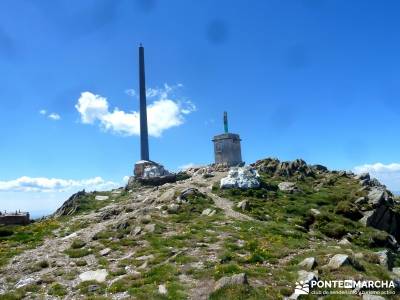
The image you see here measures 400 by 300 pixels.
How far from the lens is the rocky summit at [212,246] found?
18.3 m

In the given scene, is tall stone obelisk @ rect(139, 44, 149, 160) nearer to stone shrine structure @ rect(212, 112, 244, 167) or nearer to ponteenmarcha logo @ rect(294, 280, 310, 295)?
stone shrine structure @ rect(212, 112, 244, 167)

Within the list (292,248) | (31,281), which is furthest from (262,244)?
(31,281)

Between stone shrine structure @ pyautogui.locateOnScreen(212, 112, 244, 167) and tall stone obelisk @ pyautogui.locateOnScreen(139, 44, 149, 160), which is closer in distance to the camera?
stone shrine structure @ pyautogui.locateOnScreen(212, 112, 244, 167)

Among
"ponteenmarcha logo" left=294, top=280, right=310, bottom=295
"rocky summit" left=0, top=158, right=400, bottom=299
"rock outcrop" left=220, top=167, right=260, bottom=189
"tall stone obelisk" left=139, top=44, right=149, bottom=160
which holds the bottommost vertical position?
"ponteenmarcha logo" left=294, top=280, right=310, bottom=295

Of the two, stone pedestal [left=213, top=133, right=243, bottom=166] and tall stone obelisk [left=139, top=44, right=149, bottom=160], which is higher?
tall stone obelisk [left=139, top=44, right=149, bottom=160]

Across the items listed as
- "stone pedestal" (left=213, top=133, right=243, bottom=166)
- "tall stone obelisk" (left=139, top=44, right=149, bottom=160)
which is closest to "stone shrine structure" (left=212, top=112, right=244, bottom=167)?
"stone pedestal" (left=213, top=133, right=243, bottom=166)

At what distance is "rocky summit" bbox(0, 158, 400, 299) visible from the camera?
18.3 meters

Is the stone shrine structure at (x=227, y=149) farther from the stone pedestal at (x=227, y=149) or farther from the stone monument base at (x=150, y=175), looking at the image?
the stone monument base at (x=150, y=175)

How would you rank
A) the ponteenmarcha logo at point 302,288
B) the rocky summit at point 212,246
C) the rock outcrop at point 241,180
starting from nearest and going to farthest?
the ponteenmarcha logo at point 302,288
the rocky summit at point 212,246
the rock outcrop at point 241,180

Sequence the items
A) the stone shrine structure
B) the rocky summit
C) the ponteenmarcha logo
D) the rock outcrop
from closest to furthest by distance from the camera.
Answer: the ponteenmarcha logo
the rocky summit
the rock outcrop
the stone shrine structure

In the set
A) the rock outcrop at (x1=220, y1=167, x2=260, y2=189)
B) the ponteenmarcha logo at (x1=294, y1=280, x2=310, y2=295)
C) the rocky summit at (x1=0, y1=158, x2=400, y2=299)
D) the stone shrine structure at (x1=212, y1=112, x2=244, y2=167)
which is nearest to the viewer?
the ponteenmarcha logo at (x1=294, y1=280, x2=310, y2=295)

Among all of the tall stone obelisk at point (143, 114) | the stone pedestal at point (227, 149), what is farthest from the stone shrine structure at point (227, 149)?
the tall stone obelisk at point (143, 114)

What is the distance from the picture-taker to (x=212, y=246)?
997 inches

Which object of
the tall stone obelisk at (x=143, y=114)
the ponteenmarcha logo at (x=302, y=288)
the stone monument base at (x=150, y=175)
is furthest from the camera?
the tall stone obelisk at (x=143, y=114)
